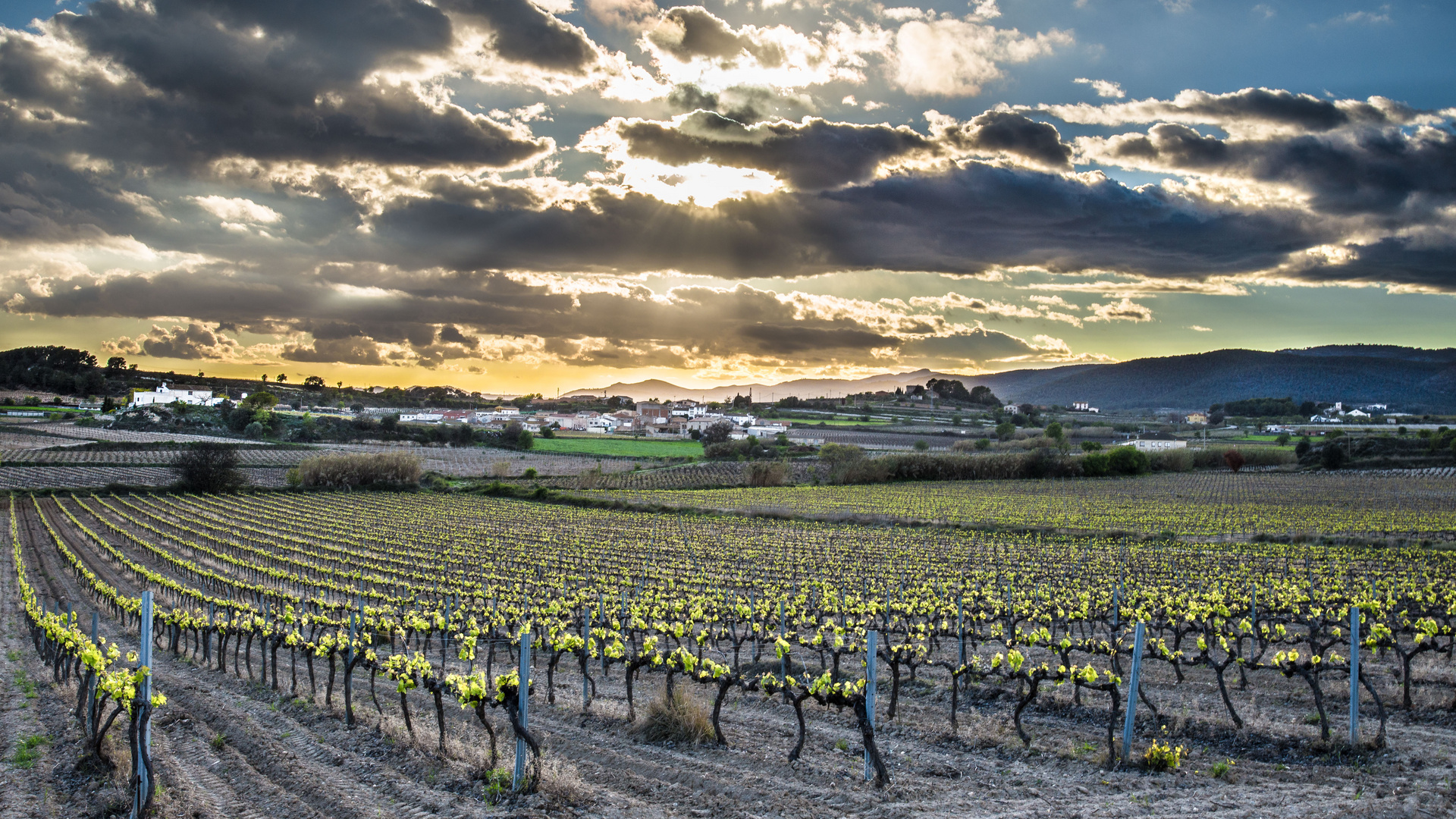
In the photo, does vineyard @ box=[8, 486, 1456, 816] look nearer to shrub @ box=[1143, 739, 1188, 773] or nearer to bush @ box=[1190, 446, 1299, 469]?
shrub @ box=[1143, 739, 1188, 773]

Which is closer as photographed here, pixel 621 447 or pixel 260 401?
pixel 621 447

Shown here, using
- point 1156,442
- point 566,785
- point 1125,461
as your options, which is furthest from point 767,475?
point 566,785

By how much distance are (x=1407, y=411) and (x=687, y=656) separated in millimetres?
204786

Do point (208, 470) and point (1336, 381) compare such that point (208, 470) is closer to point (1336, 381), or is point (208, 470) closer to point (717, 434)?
point (717, 434)

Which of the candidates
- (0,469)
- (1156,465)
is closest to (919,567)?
(1156,465)

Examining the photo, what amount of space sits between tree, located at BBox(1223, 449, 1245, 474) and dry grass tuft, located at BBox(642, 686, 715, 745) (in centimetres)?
8826

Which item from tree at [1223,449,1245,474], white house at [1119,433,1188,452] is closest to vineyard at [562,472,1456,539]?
tree at [1223,449,1245,474]

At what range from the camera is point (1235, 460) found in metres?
82.4

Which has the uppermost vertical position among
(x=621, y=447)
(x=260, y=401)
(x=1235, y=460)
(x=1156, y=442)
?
(x=260, y=401)

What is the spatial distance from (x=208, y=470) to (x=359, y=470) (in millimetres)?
11677

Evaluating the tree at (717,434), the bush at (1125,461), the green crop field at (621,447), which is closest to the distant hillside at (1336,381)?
the bush at (1125,461)

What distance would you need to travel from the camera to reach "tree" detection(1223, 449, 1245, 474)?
8206cm

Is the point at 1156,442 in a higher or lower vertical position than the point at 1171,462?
higher

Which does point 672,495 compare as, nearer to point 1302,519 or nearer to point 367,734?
point 1302,519
